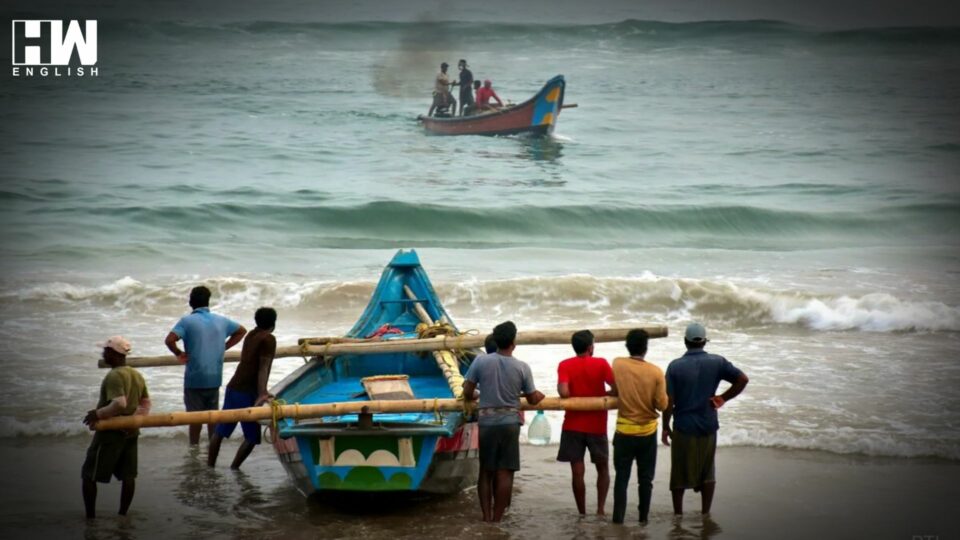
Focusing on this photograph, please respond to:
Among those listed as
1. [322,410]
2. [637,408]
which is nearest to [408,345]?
[322,410]

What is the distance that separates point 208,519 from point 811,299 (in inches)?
391

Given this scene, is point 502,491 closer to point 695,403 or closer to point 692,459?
point 692,459

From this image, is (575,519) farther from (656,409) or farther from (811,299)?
(811,299)

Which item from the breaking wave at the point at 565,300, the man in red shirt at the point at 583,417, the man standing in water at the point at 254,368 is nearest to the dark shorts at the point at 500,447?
the man in red shirt at the point at 583,417

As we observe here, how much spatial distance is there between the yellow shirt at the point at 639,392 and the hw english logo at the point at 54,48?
1218 inches

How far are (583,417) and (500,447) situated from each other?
53cm

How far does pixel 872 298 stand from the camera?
14.8 metres

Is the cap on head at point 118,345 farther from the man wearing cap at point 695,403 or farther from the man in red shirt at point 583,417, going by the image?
the man wearing cap at point 695,403

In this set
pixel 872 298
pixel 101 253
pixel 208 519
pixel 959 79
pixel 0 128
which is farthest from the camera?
pixel 959 79

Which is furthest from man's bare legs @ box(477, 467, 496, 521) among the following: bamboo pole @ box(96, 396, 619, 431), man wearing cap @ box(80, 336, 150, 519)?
man wearing cap @ box(80, 336, 150, 519)

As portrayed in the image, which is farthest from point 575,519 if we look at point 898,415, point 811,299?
point 811,299

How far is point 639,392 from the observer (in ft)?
22.1

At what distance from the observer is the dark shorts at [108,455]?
6.77m

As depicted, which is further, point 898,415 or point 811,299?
point 811,299
